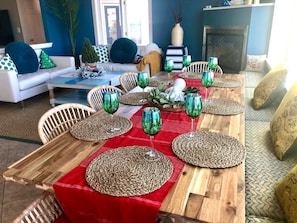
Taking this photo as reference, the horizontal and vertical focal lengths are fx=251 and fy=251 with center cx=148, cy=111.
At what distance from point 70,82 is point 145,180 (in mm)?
2973

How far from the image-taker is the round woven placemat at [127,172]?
868mm

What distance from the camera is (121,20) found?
18.8ft

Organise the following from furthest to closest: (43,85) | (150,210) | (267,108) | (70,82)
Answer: (43,85), (70,82), (267,108), (150,210)

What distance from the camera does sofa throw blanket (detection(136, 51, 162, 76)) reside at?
454cm

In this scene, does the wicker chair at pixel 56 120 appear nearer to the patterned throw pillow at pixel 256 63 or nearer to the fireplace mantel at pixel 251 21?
the patterned throw pillow at pixel 256 63

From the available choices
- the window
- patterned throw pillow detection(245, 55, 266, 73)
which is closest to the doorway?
the window

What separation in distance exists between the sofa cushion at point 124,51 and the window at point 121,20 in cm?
69

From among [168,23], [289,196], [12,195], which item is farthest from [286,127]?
[168,23]

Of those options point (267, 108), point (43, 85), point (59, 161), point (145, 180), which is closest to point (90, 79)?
point (43, 85)

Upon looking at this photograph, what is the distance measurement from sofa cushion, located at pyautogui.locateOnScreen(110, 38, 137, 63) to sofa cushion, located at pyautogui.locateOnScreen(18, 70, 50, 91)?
4.68ft

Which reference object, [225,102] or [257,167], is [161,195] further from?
[225,102]

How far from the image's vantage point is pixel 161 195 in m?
0.84

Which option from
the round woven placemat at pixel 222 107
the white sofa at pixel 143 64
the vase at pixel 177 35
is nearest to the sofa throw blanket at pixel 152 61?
the white sofa at pixel 143 64

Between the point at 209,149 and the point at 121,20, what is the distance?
5237 mm
